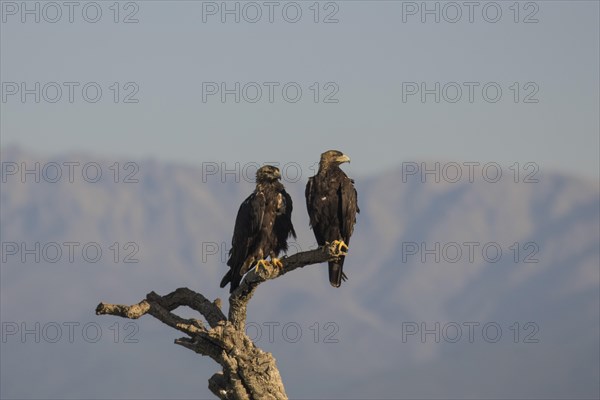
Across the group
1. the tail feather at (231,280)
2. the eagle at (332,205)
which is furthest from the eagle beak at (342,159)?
the tail feather at (231,280)

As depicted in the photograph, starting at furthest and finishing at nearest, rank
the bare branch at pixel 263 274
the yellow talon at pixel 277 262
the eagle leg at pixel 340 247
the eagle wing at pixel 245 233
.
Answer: the eagle wing at pixel 245 233
the yellow talon at pixel 277 262
the eagle leg at pixel 340 247
the bare branch at pixel 263 274

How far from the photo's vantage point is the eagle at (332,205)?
2388cm

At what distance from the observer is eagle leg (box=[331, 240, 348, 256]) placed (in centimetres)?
2240

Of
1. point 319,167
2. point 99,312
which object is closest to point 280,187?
point 319,167

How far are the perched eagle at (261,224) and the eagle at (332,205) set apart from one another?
427 mm

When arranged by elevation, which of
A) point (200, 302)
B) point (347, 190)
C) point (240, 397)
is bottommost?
point (240, 397)

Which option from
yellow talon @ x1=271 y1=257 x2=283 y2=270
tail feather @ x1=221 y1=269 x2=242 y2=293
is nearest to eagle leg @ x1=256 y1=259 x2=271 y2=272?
yellow talon @ x1=271 y1=257 x2=283 y2=270

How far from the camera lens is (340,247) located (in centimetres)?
2306

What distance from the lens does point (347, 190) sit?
23.9 meters

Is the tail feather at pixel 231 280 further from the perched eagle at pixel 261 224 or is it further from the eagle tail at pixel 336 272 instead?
the eagle tail at pixel 336 272

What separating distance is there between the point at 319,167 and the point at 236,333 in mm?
3174

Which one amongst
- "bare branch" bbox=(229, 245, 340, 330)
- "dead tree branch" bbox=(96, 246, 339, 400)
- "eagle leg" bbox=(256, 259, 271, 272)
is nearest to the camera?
"bare branch" bbox=(229, 245, 340, 330)

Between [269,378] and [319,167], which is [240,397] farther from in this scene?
[319,167]

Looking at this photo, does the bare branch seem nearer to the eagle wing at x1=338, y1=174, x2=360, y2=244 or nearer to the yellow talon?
the yellow talon
